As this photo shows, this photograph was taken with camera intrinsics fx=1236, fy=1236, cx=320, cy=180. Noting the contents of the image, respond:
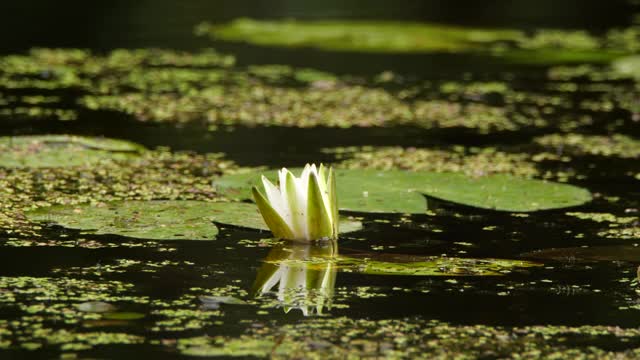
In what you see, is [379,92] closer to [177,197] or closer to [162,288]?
[177,197]

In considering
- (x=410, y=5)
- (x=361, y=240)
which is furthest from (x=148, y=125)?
(x=410, y=5)

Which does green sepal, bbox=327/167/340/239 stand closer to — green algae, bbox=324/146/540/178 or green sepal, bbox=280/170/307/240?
green sepal, bbox=280/170/307/240

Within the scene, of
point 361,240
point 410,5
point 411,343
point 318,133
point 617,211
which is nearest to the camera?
point 411,343

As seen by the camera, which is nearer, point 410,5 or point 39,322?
point 39,322

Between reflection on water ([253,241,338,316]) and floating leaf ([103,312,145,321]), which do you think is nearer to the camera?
floating leaf ([103,312,145,321])

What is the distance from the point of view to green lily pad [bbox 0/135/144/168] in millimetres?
5398

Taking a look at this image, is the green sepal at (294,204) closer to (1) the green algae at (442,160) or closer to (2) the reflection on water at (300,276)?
(2) the reflection on water at (300,276)

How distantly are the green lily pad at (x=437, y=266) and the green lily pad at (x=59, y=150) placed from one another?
6.34ft

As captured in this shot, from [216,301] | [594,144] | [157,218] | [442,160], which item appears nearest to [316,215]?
[157,218]

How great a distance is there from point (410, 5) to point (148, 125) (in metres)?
9.03

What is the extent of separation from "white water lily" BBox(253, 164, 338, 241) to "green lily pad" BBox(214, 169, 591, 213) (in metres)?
0.51

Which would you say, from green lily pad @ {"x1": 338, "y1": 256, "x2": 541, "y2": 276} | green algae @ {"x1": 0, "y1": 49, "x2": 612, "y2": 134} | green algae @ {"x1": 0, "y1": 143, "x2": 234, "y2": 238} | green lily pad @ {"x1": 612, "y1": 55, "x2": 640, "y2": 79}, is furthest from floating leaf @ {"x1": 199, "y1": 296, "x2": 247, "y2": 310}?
green lily pad @ {"x1": 612, "y1": 55, "x2": 640, "y2": 79}

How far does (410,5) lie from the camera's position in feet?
50.3

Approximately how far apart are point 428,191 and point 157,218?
3.91 ft
